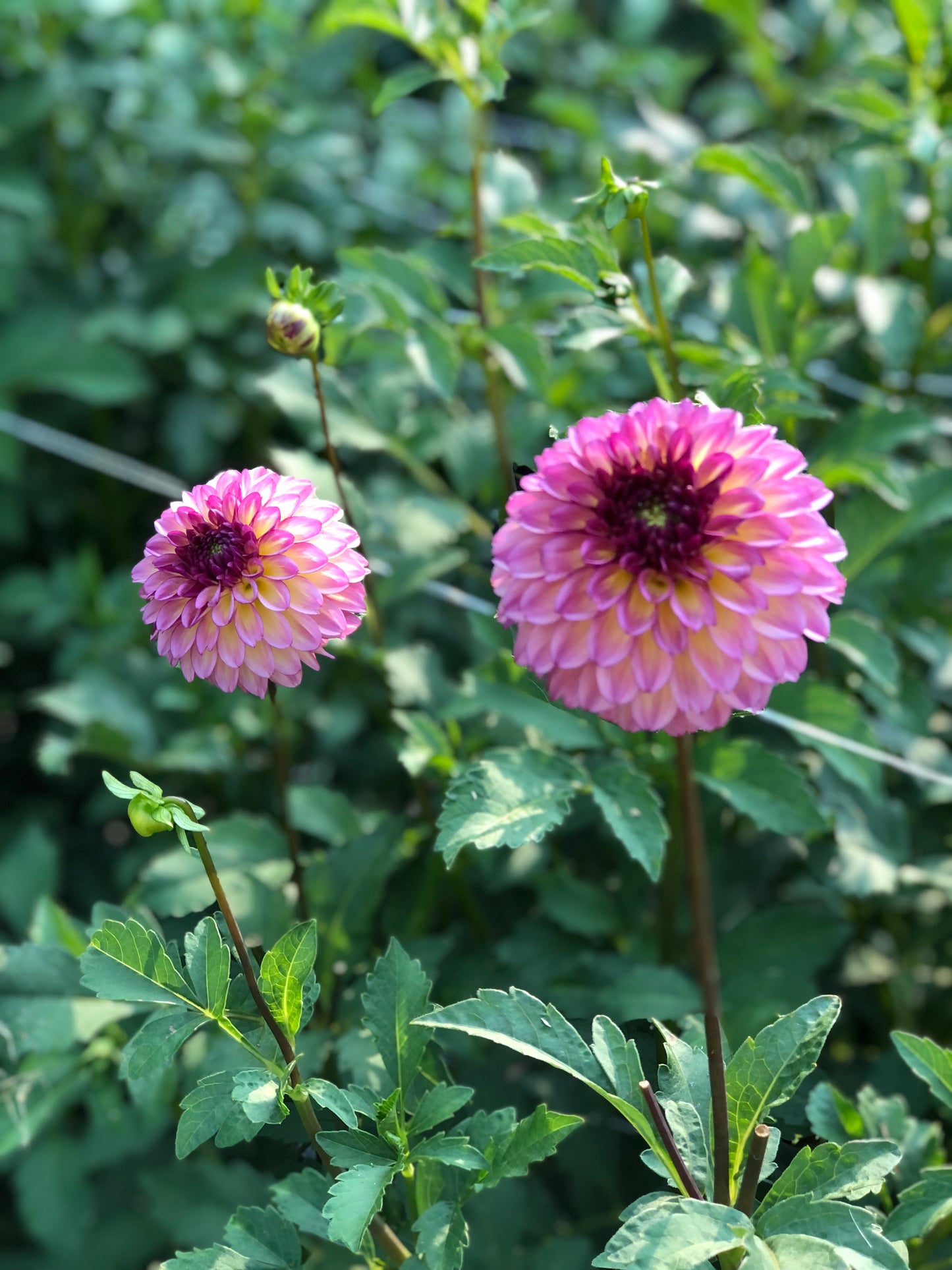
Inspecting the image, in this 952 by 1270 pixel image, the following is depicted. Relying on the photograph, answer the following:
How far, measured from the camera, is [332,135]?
202 centimetres

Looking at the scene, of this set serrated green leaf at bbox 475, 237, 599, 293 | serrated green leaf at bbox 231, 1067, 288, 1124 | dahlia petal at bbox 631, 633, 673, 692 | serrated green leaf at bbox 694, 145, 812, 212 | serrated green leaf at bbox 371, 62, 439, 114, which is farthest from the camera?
serrated green leaf at bbox 694, 145, 812, 212

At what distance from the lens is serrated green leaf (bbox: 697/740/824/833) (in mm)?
1064

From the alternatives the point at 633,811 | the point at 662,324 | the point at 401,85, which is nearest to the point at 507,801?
the point at 633,811

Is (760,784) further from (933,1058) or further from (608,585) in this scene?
(608,585)

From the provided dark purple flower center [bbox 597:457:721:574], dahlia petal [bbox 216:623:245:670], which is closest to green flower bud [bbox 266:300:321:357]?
dahlia petal [bbox 216:623:245:670]

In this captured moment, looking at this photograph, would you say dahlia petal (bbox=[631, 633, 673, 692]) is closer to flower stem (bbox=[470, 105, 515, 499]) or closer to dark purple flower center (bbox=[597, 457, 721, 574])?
dark purple flower center (bbox=[597, 457, 721, 574])

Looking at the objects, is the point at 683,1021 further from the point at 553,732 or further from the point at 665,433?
the point at 665,433

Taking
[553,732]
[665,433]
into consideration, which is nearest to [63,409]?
[553,732]

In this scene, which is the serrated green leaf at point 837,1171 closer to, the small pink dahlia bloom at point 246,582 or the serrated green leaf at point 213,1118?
the serrated green leaf at point 213,1118

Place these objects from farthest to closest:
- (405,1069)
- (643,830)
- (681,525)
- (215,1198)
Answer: (215,1198) < (643,830) < (405,1069) < (681,525)

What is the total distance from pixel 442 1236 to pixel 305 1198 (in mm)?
118

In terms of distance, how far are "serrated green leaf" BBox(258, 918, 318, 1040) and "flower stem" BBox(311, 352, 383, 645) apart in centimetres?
35

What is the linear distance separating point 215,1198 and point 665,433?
104 centimetres

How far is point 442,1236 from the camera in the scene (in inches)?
31.7
